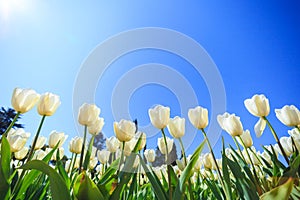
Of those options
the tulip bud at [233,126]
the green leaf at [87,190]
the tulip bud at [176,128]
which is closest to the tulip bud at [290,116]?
the tulip bud at [233,126]

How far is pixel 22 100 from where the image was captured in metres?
1.36

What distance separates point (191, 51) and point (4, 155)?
72.9 inches

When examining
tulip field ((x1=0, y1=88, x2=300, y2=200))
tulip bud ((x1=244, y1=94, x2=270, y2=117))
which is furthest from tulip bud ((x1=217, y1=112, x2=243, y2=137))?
tulip bud ((x1=244, y1=94, x2=270, y2=117))

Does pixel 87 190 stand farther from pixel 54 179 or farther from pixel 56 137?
pixel 56 137

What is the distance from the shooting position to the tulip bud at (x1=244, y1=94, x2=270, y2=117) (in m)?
1.61

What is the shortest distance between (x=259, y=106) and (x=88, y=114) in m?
1.02

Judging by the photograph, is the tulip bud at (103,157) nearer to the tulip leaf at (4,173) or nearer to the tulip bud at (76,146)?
the tulip bud at (76,146)

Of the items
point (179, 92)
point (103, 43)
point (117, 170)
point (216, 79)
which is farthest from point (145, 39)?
point (117, 170)

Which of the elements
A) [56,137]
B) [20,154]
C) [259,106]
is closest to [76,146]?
[56,137]

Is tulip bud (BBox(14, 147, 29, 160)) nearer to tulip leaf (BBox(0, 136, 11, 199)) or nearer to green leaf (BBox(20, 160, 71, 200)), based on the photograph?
tulip leaf (BBox(0, 136, 11, 199))

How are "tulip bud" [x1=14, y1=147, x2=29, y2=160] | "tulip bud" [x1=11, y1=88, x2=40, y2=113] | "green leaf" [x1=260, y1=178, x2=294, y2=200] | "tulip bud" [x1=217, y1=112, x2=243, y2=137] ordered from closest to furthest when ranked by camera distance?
"green leaf" [x1=260, y1=178, x2=294, y2=200] < "tulip bud" [x1=11, y1=88, x2=40, y2=113] < "tulip bud" [x1=217, y1=112, x2=243, y2=137] < "tulip bud" [x1=14, y1=147, x2=29, y2=160]

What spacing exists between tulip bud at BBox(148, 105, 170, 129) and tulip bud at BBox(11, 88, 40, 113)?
63 centimetres

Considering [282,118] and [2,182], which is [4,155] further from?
[282,118]

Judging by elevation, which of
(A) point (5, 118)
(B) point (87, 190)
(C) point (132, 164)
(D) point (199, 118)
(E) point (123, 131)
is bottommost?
(B) point (87, 190)
